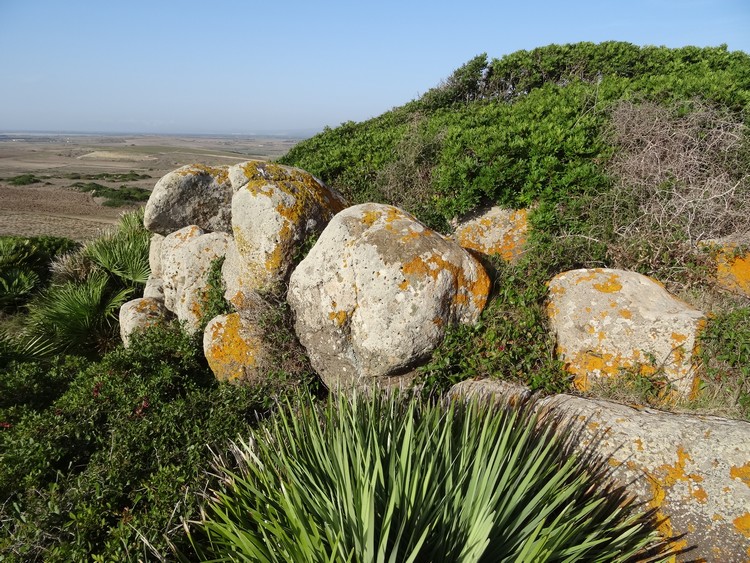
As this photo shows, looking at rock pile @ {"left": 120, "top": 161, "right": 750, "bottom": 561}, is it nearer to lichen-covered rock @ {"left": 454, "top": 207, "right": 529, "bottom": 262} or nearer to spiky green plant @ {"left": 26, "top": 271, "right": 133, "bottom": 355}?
lichen-covered rock @ {"left": 454, "top": 207, "right": 529, "bottom": 262}

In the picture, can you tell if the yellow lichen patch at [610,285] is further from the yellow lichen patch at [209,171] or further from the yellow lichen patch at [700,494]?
the yellow lichen patch at [209,171]

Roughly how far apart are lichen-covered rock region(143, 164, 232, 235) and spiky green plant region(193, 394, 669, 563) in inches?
171

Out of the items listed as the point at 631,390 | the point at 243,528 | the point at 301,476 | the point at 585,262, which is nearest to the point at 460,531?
the point at 301,476

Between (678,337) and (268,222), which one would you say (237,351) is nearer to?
(268,222)

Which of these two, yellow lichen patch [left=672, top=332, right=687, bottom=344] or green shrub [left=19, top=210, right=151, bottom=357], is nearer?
yellow lichen patch [left=672, top=332, right=687, bottom=344]

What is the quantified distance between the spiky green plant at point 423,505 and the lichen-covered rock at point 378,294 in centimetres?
107

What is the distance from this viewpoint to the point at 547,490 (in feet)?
8.57

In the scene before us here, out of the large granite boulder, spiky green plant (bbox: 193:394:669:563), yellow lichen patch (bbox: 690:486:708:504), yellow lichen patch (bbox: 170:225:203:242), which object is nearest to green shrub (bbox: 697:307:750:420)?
the large granite boulder

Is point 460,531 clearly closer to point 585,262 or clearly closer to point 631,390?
point 631,390

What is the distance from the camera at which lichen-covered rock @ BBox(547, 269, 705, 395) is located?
3844mm

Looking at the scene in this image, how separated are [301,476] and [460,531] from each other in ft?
3.40

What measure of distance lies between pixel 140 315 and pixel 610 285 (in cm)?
584

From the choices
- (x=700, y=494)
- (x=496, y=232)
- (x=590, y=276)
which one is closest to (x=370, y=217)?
(x=496, y=232)

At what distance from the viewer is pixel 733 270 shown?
448 centimetres
